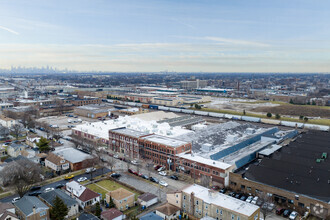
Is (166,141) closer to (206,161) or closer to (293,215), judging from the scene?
(206,161)

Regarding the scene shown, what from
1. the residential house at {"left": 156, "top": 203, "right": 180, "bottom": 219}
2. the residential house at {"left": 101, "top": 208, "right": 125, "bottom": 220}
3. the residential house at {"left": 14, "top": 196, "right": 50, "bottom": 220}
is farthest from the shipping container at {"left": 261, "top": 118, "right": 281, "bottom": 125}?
the residential house at {"left": 14, "top": 196, "right": 50, "bottom": 220}

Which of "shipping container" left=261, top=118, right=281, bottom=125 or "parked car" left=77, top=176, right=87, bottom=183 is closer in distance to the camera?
"parked car" left=77, top=176, right=87, bottom=183

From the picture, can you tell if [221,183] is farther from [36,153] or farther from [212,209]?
[36,153]

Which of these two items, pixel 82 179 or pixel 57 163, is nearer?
pixel 82 179

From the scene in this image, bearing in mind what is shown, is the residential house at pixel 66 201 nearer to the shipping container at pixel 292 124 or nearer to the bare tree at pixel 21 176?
the bare tree at pixel 21 176

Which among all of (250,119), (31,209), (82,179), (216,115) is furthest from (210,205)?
(216,115)

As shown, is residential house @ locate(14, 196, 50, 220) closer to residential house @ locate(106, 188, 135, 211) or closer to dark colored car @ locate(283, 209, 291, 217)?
residential house @ locate(106, 188, 135, 211)

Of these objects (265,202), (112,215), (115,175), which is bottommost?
(115,175)
